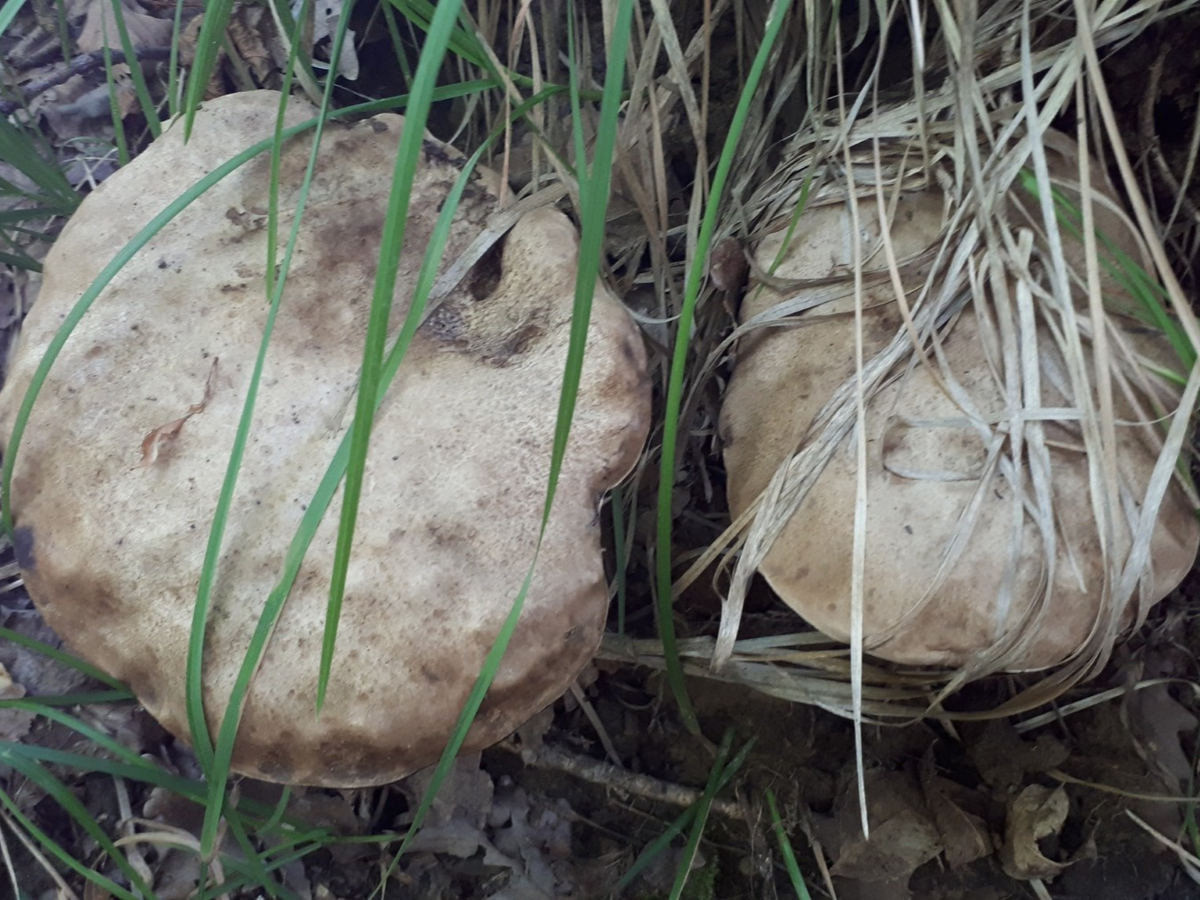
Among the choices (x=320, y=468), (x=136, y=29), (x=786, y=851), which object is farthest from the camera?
(x=136, y=29)

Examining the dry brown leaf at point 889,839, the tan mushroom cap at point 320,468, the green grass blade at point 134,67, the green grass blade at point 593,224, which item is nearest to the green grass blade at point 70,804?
the tan mushroom cap at point 320,468

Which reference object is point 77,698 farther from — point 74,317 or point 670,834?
point 670,834

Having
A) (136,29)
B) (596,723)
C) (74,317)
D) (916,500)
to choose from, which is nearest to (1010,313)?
(916,500)

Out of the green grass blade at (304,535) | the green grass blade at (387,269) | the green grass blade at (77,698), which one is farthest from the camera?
the green grass blade at (77,698)

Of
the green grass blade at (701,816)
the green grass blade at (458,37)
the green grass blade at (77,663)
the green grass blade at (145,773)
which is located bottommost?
the green grass blade at (701,816)

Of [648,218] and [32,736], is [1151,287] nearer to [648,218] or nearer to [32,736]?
[648,218]

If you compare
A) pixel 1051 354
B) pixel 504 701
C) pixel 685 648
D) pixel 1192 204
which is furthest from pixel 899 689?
pixel 1192 204

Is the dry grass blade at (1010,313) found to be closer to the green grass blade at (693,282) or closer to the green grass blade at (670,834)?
the green grass blade at (693,282)
